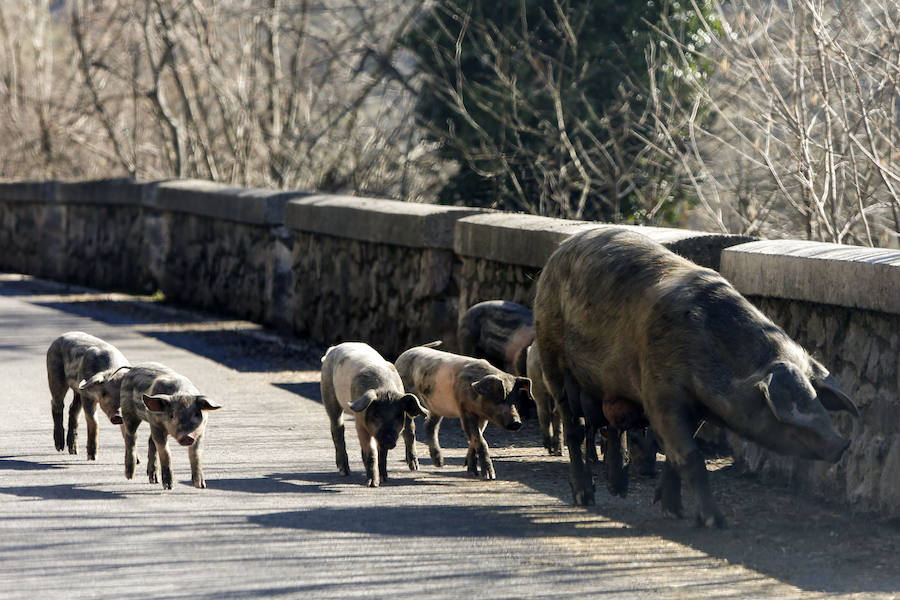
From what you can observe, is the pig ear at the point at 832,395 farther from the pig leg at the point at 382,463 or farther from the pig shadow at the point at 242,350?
the pig shadow at the point at 242,350

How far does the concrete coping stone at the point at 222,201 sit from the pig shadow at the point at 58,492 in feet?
21.3

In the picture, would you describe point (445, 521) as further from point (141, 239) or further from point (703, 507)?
point (141, 239)

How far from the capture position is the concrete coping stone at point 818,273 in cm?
585

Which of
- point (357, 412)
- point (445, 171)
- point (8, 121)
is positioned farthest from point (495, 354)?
point (8, 121)

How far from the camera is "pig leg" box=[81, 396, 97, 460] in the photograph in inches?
283

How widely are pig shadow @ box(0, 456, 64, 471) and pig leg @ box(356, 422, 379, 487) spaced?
1572 millimetres

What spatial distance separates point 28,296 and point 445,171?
16.5 feet

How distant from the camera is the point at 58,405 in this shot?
7473 mm

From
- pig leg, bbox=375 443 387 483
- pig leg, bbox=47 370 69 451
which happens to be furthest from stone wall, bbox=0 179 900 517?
pig leg, bbox=47 370 69 451

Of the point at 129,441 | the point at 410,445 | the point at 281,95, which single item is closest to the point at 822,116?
the point at 410,445

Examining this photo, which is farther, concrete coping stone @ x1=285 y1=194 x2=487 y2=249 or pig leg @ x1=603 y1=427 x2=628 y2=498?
concrete coping stone @ x1=285 y1=194 x2=487 y2=249

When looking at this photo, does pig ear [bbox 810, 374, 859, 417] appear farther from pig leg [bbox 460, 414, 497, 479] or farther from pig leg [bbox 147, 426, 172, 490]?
pig leg [bbox 147, 426, 172, 490]

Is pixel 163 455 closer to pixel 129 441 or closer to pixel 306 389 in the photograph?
pixel 129 441

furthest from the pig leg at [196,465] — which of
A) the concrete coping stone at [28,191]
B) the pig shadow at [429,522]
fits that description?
the concrete coping stone at [28,191]
